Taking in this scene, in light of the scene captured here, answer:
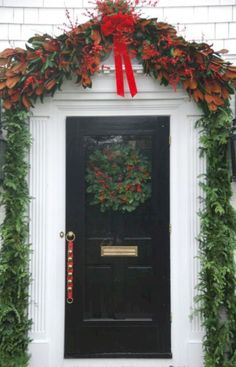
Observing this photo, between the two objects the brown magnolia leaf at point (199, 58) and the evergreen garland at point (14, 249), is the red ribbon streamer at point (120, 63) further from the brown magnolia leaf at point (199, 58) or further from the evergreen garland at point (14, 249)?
the evergreen garland at point (14, 249)

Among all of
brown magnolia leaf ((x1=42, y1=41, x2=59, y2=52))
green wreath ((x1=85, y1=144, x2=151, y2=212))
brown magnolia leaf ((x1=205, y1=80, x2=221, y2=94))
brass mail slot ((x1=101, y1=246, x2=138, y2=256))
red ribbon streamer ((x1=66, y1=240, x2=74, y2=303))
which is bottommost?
red ribbon streamer ((x1=66, y1=240, x2=74, y2=303))

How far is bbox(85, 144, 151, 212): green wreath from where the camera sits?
3818 millimetres

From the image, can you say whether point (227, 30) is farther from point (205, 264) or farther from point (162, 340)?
point (162, 340)

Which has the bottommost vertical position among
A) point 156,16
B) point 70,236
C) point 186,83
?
point 70,236

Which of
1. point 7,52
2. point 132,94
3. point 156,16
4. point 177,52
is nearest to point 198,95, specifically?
point 177,52

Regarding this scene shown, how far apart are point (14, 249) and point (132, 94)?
1691 mm

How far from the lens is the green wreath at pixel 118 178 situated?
3.82 m

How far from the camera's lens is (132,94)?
371 cm

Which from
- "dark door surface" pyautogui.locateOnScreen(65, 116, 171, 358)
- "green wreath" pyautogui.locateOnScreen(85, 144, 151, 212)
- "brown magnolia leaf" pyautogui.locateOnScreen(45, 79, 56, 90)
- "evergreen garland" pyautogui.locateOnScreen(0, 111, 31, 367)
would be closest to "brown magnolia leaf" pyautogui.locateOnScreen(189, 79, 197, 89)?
"dark door surface" pyautogui.locateOnScreen(65, 116, 171, 358)

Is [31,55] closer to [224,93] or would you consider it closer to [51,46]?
[51,46]

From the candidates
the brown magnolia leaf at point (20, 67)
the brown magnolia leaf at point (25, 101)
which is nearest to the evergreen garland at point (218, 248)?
the brown magnolia leaf at point (25, 101)

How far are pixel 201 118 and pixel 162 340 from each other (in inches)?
79.2

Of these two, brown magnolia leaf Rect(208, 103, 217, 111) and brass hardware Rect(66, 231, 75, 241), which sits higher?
brown magnolia leaf Rect(208, 103, 217, 111)

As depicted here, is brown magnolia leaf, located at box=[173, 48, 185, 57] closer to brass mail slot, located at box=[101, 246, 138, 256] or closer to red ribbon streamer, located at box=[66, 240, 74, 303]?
brass mail slot, located at box=[101, 246, 138, 256]
